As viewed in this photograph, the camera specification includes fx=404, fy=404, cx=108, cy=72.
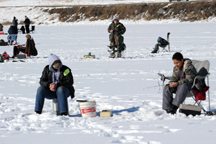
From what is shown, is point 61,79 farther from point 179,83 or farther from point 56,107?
point 179,83

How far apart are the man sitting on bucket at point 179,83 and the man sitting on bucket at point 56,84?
143 centimetres

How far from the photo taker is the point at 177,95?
18.7 feet

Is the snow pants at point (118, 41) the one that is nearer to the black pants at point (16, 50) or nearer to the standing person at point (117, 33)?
the standing person at point (117, 33)

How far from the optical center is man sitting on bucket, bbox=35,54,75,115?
19.0 feet

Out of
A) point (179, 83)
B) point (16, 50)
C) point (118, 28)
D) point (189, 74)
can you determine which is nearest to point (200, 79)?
point (189, 74)

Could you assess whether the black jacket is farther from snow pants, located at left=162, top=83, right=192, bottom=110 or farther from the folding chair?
the folding chair

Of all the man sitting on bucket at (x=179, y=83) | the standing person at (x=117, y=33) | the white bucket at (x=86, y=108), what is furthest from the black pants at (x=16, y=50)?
the man sitting on bucket at (x=179, y=83)

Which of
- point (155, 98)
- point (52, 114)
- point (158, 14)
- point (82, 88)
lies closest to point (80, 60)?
point (82, 88)

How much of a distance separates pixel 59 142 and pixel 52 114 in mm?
1539

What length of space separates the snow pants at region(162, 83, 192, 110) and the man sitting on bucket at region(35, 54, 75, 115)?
1.39 metres

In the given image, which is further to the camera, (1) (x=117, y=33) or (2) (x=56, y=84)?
(1) (x=117, y=33)

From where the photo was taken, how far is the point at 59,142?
4.55 m

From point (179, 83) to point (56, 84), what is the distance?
1759 mm

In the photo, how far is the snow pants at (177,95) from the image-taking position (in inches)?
222
